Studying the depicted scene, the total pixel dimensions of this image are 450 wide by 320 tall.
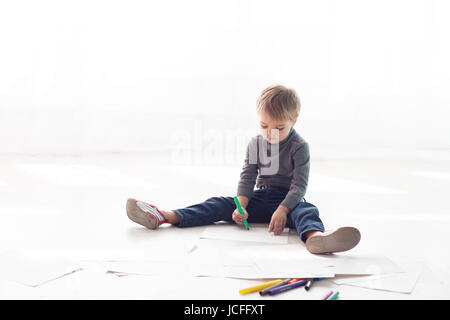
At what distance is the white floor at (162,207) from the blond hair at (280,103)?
345 mm

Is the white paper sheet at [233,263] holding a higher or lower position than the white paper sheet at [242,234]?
higher

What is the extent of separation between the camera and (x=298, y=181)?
127 centimetres

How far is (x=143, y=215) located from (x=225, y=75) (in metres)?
1.95

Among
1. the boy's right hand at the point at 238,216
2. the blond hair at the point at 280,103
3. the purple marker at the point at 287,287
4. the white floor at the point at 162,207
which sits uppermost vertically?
the blond hair at the point at 280,103

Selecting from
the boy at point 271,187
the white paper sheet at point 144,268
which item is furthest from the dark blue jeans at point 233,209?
the white paper sheet at point 144,268

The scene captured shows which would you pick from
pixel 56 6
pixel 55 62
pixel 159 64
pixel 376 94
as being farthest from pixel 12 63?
pixel 376 94

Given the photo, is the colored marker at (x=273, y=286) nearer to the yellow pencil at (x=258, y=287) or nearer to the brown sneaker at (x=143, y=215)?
the yellow pencil at (x=258, y=287)

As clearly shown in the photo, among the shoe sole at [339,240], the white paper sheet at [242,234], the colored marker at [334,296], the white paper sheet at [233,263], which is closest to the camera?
the colored marker at [334,296]

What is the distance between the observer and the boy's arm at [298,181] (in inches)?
→ 48.8

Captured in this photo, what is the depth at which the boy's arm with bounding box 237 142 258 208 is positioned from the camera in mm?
1342

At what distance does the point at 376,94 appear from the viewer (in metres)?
3.09

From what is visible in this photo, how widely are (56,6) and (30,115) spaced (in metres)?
0.64

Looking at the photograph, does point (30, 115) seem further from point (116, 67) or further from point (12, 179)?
point (12, 179)

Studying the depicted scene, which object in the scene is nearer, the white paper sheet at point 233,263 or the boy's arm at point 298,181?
the white paper sheet at point 233,263
